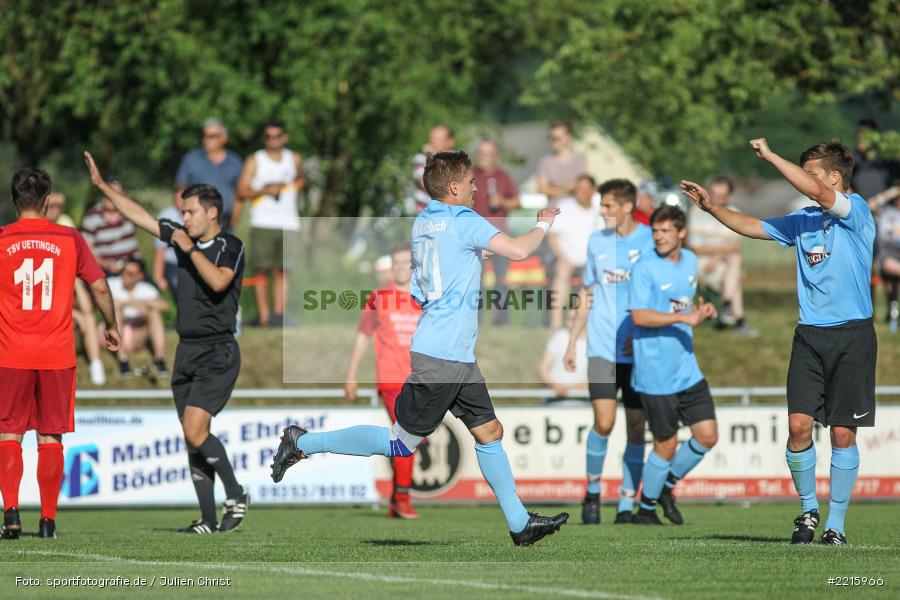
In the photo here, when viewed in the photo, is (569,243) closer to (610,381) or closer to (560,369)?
(560,369)

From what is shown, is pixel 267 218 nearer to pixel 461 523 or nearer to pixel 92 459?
pixel 92 459

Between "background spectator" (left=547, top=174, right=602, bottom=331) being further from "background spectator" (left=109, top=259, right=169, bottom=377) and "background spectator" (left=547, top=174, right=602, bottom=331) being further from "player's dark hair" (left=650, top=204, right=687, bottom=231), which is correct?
"background spectator" (left=109, top=259, right=169, bottom=377)

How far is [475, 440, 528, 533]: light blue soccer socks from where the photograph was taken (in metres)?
8.59

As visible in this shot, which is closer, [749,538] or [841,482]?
[841,482]

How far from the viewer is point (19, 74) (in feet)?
86.6

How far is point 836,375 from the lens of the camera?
909cm

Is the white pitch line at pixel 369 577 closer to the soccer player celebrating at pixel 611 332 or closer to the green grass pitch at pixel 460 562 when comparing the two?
the green grass pitch at pixel 460 562

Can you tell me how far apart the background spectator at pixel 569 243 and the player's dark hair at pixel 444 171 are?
26.5 feet

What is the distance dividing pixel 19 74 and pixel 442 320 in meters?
20.1

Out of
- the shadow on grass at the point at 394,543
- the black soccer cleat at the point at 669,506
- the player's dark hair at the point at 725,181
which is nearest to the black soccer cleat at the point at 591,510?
the black soccer cleat at the point at 669,506

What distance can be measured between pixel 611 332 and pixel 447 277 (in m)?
4.05

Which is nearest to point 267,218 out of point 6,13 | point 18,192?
point 18,192

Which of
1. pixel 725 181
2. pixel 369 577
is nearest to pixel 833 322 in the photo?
pixel 369 577

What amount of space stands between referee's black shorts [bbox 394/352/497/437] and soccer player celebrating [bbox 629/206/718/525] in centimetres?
332
